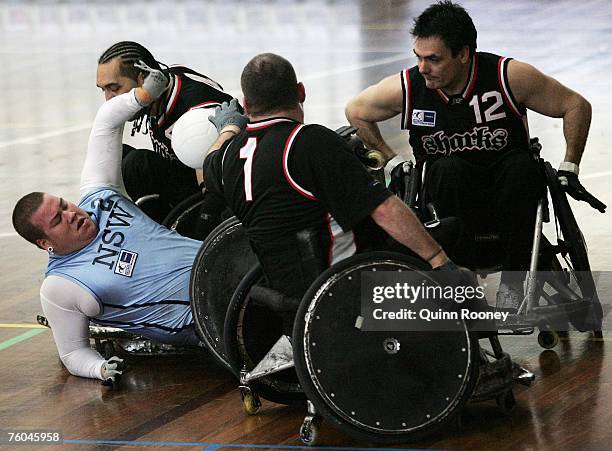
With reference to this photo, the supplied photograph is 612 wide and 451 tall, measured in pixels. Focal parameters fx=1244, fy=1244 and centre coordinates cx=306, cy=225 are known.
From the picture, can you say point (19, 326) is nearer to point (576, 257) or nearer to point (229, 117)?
point (229, 117)

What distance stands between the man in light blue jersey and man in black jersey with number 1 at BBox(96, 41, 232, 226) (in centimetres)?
36

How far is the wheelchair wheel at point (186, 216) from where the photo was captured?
19.9ft

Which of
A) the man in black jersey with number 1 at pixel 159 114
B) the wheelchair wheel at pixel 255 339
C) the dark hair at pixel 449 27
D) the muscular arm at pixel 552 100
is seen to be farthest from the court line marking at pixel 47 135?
the wheelchair wheel at pixel 255 339

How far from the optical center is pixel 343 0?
20234 millimetres

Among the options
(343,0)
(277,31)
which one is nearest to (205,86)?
(277,31)

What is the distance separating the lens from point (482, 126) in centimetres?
546

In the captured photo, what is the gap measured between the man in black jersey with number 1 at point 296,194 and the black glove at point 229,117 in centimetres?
67

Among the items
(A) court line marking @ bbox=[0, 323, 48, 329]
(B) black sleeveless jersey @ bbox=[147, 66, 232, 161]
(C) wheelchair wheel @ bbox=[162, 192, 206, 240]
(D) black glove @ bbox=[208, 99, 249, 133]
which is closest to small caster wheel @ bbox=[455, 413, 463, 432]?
(D) black glove @ bbox=[208, 99, 249, 133]

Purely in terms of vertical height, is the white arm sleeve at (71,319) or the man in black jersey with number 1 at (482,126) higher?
the man in black jersey with number 1 at (482,126)

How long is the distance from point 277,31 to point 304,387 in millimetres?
12699

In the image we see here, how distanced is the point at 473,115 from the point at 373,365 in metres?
1.60

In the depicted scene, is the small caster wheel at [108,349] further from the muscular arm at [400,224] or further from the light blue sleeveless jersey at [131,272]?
→ the muscular arm at [400,224]

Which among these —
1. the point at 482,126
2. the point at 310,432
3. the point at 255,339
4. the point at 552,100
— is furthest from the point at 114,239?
the point at 552,100

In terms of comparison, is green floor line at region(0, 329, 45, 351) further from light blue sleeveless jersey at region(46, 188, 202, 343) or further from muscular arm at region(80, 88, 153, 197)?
muscular arm at region(80, 88, 153, 197)
